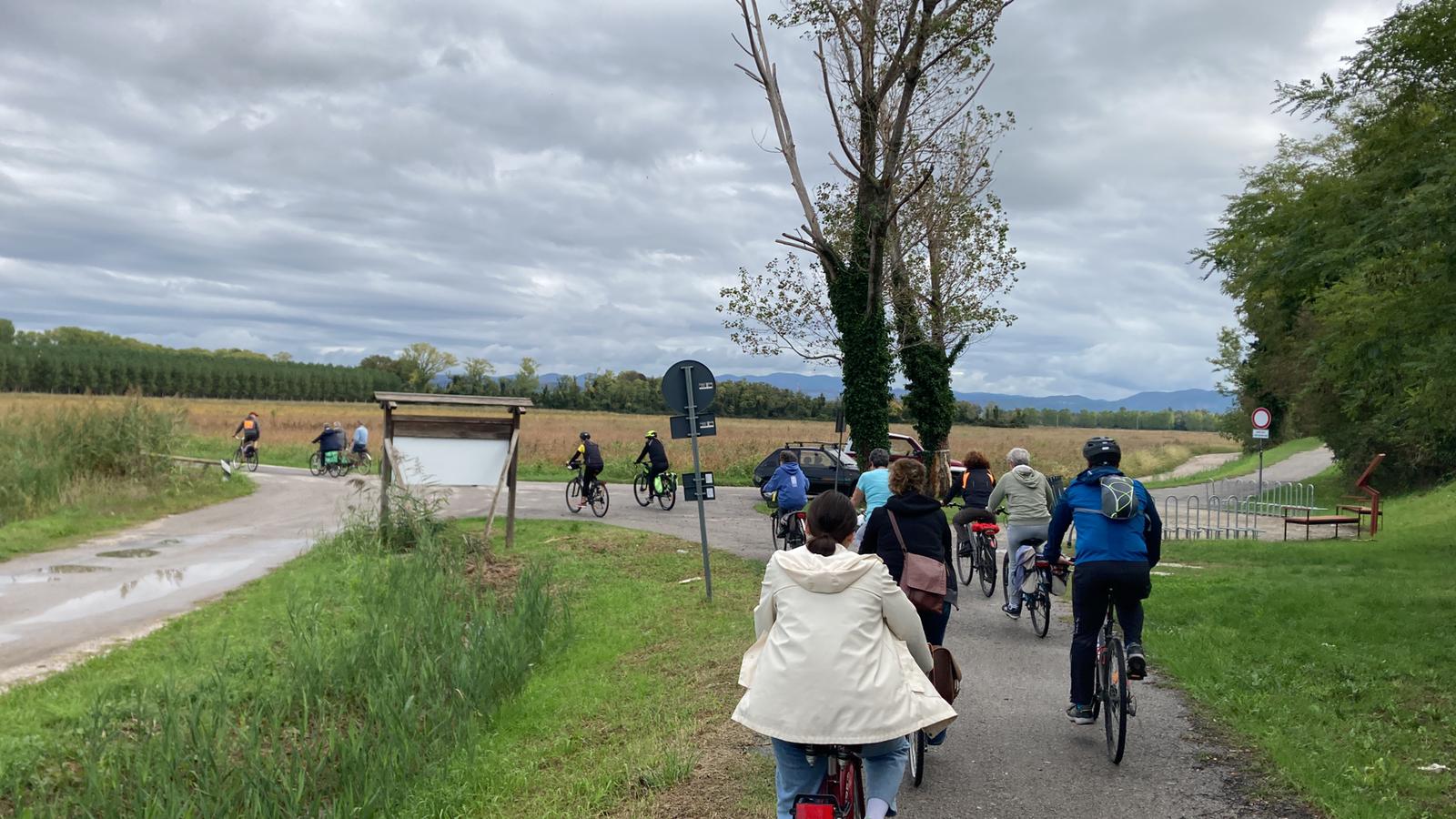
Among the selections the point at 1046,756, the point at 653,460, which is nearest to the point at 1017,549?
the point at 1046,756

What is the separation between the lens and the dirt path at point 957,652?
18.2ft

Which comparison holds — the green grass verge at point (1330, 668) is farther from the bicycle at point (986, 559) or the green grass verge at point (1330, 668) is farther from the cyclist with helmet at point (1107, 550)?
the bicycle at point (986, 559)

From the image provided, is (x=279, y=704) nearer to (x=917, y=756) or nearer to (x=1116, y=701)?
(x=917, y=756)

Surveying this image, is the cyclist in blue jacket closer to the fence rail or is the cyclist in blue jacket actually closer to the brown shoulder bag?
the fence rail

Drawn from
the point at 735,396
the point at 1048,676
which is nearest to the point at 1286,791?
the point at 1048,676

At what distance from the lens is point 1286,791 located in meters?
5.57

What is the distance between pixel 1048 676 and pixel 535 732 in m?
4.05

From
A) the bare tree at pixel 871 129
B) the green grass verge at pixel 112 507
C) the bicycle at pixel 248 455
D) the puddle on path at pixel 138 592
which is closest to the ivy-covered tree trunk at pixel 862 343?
the bare tree at pixel 871 129

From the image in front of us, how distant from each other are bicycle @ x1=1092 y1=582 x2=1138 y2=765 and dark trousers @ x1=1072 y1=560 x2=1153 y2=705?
6 centimetres

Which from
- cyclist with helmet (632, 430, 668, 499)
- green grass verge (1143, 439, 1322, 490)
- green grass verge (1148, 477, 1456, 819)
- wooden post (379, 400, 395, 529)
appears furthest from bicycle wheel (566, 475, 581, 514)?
green grass verge (1143, 439, 1322, 490)

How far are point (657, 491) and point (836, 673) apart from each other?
67.1ft

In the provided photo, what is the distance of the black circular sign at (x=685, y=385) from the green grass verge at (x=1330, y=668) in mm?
5089

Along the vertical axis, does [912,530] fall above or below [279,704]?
above

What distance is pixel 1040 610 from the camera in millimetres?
10047
